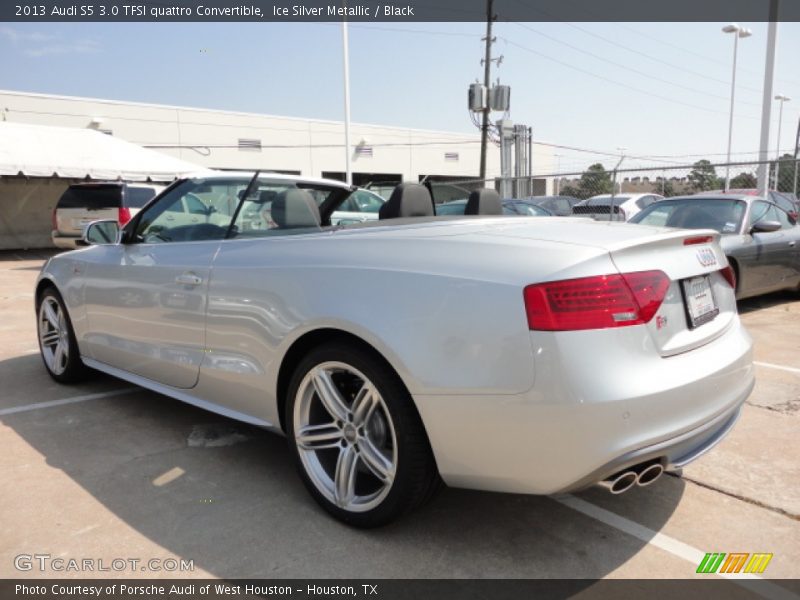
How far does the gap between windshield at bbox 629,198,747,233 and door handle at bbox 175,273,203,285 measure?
593 centimetres

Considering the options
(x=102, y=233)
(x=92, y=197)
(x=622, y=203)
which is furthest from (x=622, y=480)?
(x=92, y=197)

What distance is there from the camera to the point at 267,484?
304cm

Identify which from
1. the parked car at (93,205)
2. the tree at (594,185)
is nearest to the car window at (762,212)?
the tree at (594,185)

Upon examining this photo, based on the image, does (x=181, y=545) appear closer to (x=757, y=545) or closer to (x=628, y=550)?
(x=628, y=550)

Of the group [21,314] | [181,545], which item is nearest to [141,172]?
[21,314]

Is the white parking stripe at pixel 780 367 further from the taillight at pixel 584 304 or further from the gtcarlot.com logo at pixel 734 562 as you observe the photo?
the taillight at pixel 584 304

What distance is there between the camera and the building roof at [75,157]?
16.2 metres

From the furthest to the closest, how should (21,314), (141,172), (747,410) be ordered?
(141,172), (21,314), (747,410)

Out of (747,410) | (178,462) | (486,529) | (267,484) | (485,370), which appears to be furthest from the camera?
(747,410)

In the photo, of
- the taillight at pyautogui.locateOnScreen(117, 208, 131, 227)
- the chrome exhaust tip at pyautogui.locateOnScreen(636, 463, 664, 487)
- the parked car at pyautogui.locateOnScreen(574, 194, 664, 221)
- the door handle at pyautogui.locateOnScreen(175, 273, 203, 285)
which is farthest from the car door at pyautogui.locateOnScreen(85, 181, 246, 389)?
the parked car at pyautogui.locateOnScreen(574, 194, 664, 221)

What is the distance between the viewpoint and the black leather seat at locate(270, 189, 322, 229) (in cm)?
331

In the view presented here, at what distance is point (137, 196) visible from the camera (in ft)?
44.5

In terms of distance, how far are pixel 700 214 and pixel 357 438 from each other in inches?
250

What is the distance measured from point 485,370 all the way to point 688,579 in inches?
43.3
